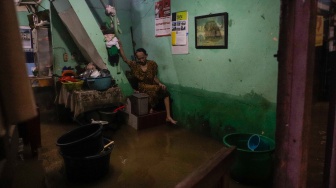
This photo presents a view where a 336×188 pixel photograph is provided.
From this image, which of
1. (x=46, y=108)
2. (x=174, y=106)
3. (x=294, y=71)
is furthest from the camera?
(x=46, y=108)

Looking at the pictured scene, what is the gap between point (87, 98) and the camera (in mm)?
5152

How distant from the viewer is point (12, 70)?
0.94 meters

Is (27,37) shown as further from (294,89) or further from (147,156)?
(294,89)

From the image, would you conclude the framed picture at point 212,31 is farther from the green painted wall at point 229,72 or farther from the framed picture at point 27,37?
the framed picture at point 27,37

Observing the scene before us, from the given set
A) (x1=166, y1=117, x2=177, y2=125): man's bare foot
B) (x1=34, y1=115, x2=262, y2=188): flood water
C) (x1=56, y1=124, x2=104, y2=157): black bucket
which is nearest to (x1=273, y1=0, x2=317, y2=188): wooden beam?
(x1=34, y1=115, x2=262, y2=188): flood water

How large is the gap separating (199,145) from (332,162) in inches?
103

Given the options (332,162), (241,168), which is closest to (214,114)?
(241,168)

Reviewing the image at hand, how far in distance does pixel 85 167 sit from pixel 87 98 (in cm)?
198

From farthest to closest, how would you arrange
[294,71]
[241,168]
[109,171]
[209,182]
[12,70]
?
[109,171], [241,168], [294,71], [209,182], [12,70]

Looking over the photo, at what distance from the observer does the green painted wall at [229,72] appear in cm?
389

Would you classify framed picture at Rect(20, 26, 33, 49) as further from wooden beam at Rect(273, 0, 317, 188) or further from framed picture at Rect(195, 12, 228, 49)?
wooden beam at Rect(273, 0, 317, 188)

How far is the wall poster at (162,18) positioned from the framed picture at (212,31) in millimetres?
918

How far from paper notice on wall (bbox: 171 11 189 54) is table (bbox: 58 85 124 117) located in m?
1.57

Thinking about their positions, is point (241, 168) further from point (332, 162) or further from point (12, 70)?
point (12, 70)
